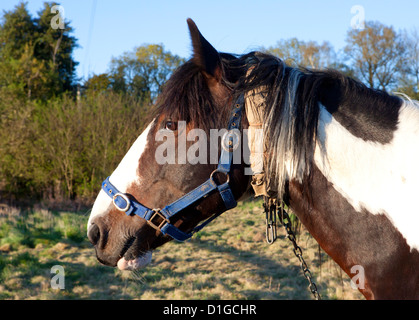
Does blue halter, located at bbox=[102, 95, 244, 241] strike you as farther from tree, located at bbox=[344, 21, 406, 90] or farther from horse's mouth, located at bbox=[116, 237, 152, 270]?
tree, located at bbox=[344, 21, 406, 90]

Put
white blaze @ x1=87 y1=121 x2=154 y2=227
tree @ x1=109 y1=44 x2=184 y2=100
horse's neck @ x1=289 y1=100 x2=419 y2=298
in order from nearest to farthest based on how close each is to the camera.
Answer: horse's neck @ x1=289 y1=100 x2=419 y2=298, white blaze @ x1=87 y1=121 x2=154 y2=227, tree @ x1=109 y1=44 x2=184 y2=100

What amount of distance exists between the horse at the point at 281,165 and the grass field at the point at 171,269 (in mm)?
2732

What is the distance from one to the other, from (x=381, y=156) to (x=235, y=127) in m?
0.62

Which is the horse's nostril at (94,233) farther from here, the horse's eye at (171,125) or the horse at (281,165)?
the horse's eye at (171,125)

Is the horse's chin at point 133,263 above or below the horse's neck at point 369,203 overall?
below

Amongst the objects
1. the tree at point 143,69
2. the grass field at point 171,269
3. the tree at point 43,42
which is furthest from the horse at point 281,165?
the tree at point 43,42

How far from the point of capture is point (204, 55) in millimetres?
1666

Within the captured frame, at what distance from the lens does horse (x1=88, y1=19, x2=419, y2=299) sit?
1.44m

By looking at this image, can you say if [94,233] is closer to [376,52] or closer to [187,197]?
[187,197]

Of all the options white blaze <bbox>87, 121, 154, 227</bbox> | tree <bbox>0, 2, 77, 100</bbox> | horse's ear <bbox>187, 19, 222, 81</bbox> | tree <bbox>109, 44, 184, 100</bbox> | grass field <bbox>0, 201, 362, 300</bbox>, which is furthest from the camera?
tree <bbox>0, 2, 77, 100</bbox>

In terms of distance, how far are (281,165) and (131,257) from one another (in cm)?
88

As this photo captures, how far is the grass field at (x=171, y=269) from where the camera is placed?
4.75 meters

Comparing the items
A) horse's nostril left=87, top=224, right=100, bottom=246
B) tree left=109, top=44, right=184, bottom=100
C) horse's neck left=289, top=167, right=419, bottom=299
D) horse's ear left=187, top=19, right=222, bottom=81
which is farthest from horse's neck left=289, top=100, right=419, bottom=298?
tree left=109, top=44, right=184, bottom=100
